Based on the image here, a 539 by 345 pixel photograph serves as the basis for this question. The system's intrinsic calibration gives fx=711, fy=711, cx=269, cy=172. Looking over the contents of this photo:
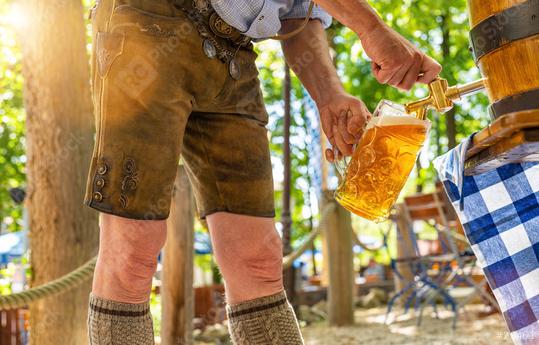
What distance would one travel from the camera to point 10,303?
2.53m

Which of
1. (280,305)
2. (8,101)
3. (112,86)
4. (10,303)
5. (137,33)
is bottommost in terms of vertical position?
(280,305)

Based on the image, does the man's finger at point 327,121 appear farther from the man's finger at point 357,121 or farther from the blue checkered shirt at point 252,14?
the blue checkered shirt at point 252,14

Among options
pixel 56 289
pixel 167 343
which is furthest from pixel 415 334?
pixel 56 289

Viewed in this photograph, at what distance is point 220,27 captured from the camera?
62.4 inches

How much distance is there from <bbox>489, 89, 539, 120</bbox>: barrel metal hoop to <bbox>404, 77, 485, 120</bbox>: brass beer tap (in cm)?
8

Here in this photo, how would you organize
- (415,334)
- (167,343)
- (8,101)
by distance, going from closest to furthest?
(167,343), (415,334), (8,101)

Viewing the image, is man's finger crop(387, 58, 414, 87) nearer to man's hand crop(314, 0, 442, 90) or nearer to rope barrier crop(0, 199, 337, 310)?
man's hand crop(314, 0, 442, 90)

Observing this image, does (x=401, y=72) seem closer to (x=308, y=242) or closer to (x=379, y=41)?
(x=379, y=41)

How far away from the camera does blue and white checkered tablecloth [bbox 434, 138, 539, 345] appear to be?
4.87ft

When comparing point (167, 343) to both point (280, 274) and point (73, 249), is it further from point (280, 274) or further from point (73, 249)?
point (280, 274)

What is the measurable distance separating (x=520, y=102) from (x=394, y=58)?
0.90 feet

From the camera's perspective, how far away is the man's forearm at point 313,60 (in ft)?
5.96

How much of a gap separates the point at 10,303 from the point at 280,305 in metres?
1.28

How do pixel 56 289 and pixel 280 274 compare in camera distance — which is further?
pixel 56 289
